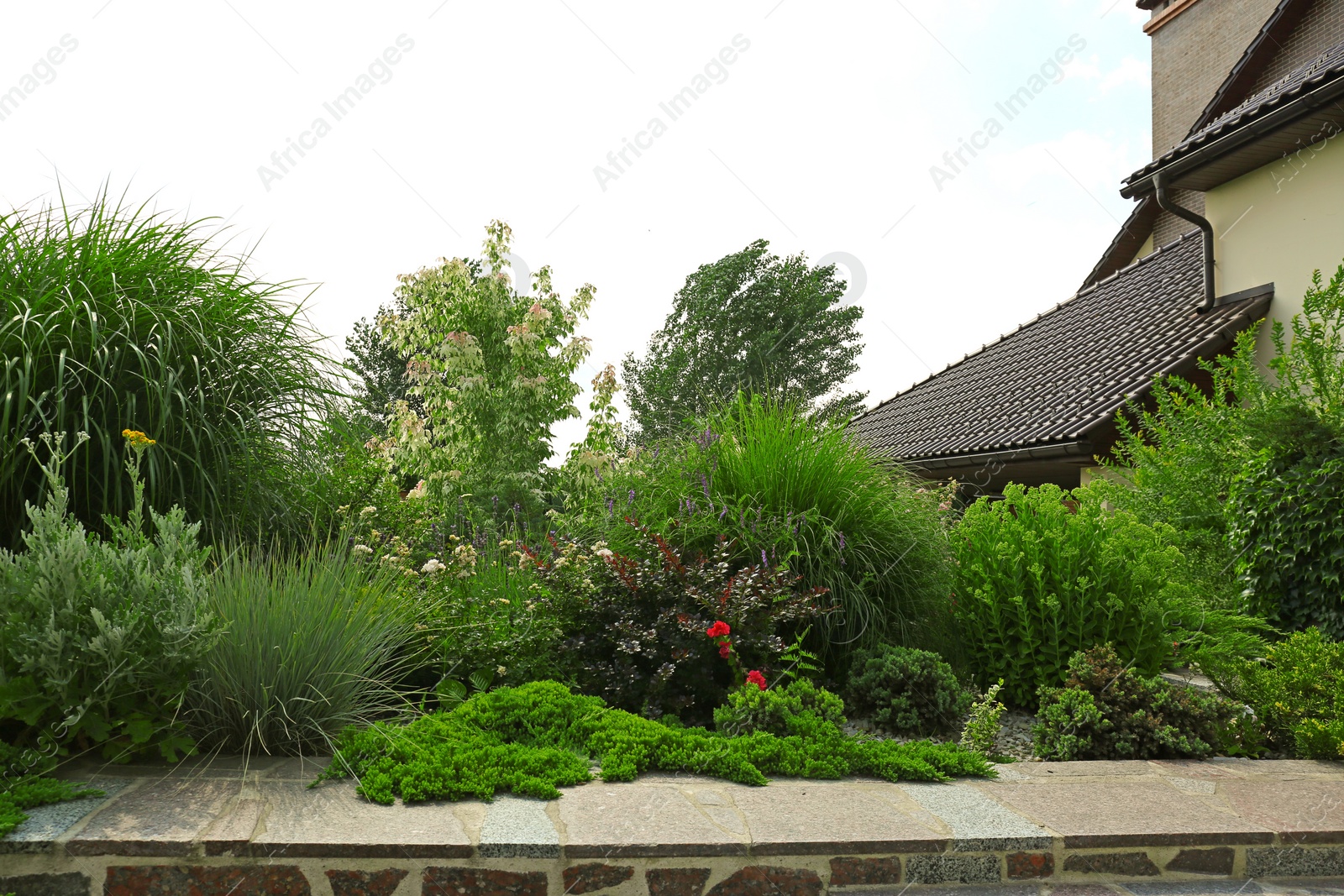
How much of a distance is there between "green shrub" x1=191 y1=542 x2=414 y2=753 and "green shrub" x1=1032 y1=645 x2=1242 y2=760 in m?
2.93

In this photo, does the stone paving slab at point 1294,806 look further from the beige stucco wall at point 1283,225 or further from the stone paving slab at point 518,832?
the beige stucco wall at point 1283,225

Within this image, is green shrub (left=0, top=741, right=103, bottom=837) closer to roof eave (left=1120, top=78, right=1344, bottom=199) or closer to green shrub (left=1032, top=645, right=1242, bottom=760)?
green shrub (left=1032, top=645, right=1242, bottom=760)

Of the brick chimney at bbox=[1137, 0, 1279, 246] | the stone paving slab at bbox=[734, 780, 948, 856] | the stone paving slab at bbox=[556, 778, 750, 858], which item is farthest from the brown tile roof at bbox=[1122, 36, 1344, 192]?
the stone paving slab at bbox=[556, 778, 750, 858]

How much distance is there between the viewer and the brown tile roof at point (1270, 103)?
7199 millimetres

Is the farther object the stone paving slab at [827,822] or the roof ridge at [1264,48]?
the roof ridge at [1264,48]

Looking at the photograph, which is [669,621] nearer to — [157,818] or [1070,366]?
[157,818]

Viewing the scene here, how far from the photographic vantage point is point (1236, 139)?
7.93 m

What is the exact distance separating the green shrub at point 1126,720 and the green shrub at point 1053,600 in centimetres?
49

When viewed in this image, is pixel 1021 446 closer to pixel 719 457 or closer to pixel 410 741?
pixel 719 457

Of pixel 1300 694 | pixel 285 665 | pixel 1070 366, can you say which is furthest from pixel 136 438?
pixel 1070 366

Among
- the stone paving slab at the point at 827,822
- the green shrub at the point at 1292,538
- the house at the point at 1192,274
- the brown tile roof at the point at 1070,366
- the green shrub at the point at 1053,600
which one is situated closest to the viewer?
the stone paving slab at the point at 827,822

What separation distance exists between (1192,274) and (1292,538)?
7.43 meters

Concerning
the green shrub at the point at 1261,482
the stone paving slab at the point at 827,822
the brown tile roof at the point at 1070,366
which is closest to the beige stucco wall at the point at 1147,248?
the brown tile roof at the point at 1070,366

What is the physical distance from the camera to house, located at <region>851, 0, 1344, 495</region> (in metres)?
7.80
